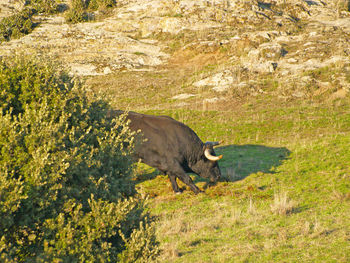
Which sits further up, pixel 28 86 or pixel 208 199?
pixel 28 86

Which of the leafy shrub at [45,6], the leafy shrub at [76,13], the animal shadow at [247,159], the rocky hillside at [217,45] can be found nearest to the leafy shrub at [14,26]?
the rocky hillside at [217,45]

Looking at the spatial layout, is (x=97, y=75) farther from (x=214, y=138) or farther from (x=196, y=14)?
(x=214, y=138)

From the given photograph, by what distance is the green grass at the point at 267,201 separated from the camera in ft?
36.8

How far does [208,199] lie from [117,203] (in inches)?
364

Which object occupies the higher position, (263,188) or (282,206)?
(282,206)

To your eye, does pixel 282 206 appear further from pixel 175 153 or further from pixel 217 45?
pixel 217 45

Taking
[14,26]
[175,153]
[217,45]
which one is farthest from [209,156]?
[14,26]

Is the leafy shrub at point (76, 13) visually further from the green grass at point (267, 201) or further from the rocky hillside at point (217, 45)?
the green grass at point (267, 201)

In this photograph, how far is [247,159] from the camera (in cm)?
2200

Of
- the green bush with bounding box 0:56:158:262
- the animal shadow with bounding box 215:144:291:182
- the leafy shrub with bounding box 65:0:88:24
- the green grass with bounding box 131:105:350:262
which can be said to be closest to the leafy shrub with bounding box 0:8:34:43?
the leafy shrub with bounding box 65:0:88:24

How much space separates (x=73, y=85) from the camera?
8.40 m

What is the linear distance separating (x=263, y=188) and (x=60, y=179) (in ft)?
39.3

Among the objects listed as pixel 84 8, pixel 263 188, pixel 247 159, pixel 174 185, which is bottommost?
pixel 247 159

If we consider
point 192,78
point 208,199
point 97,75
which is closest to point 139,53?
point 97,75
